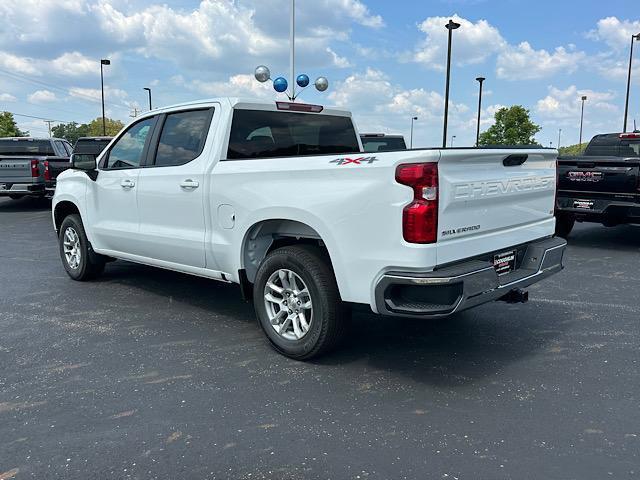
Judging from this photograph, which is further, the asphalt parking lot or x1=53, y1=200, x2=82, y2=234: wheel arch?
x1=53, y1=200, x2=82, y2=234: wheel arch

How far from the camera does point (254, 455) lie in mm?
2943

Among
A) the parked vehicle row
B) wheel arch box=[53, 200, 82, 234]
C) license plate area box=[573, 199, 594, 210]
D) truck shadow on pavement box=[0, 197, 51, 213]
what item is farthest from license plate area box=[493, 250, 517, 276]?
truck shadow on pavement box=[0, 197, 51, 213]

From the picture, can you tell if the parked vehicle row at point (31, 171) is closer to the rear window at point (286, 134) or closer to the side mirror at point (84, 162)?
the side mirror at point (84, 162)

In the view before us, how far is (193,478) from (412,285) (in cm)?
161

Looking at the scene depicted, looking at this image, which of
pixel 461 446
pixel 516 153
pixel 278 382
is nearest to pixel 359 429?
pixel 461 446

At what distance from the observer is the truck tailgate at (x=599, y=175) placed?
27.5 ft

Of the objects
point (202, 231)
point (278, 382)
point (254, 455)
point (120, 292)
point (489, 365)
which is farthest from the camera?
point (120, 292)

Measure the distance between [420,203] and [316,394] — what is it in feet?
4.55

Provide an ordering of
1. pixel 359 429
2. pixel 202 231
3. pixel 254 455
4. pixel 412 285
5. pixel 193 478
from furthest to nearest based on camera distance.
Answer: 1. pixel 202 231
2. pixel 412 285
3. pixel 359 429
4. pixel 254 455
5. pixel 193 478

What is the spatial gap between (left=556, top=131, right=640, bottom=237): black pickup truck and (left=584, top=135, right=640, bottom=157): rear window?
1782 millimetres

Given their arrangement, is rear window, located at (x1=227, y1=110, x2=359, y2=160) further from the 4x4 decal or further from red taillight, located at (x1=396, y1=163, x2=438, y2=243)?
red taillight, located at (x1=396, y1=163, x2=438, y2=243)

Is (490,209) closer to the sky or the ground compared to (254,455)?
closer to the sky

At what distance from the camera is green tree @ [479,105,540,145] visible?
48.7 metres

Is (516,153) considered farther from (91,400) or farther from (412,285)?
(91,400)
